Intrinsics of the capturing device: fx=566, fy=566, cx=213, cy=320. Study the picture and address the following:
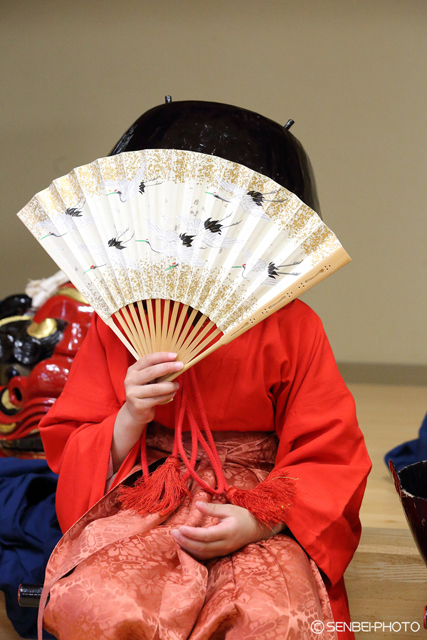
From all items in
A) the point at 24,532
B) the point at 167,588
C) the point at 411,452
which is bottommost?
the point at 411,452

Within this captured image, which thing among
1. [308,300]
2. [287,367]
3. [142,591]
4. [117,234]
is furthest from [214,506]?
[308,300]

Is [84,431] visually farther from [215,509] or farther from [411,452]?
[411,452]

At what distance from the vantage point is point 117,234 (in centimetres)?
95

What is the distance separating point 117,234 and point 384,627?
3.41 feet

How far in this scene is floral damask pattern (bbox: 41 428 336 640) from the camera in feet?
2.46

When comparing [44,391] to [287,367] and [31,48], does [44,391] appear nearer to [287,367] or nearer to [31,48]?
[287,367]

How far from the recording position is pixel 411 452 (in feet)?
7.62

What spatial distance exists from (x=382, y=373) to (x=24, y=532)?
347cm

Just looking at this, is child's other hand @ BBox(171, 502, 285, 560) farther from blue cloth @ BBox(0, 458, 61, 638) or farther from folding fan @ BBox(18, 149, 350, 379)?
blue cloth @ BBox(0, 458, 61, 638)

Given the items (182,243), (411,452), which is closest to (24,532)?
(182,243)

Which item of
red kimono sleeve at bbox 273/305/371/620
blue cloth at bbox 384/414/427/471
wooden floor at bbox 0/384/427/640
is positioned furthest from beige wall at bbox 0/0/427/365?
red kimono sleeve at bbox 273/305/371/620

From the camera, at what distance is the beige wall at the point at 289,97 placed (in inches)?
160

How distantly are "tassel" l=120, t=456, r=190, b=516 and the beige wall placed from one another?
11.4ft

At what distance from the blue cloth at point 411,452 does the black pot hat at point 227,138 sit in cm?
139
